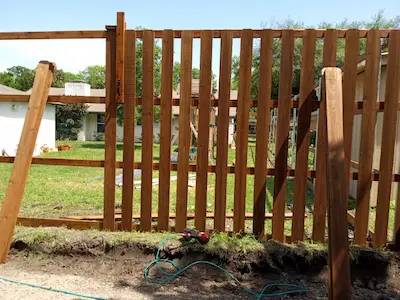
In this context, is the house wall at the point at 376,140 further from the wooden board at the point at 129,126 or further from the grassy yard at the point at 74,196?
the wooden board at the point at 129,126

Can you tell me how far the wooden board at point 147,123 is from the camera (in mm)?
3152

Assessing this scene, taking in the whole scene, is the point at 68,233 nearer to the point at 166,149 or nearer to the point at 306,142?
the point at 166,149

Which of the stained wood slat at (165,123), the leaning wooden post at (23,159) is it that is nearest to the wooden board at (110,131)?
the stained wood slat at (165,123)

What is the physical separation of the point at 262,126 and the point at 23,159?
2.29 metres

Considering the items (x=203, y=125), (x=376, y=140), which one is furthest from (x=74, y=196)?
(x=376, y=140)

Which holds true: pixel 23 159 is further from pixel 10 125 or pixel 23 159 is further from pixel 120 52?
pixel 10 125

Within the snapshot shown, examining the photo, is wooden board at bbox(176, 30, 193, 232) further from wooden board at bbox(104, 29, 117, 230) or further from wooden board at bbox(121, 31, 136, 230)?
wooden board at bbox(104, 29, 117, 230)

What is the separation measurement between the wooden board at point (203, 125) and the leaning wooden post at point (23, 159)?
1.59 metres

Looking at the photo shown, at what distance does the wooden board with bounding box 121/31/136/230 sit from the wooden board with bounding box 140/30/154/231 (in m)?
0.12

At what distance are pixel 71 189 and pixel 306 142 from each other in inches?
201

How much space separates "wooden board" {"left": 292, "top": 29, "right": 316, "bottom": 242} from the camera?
9.73 feet

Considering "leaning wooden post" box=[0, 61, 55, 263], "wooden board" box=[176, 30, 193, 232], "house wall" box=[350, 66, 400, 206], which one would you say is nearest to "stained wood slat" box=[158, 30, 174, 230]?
"wooden board" box=[176, 30, 193, 232]

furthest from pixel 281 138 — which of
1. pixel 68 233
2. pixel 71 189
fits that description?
pixel 71 189

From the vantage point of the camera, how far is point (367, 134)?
3047mm
